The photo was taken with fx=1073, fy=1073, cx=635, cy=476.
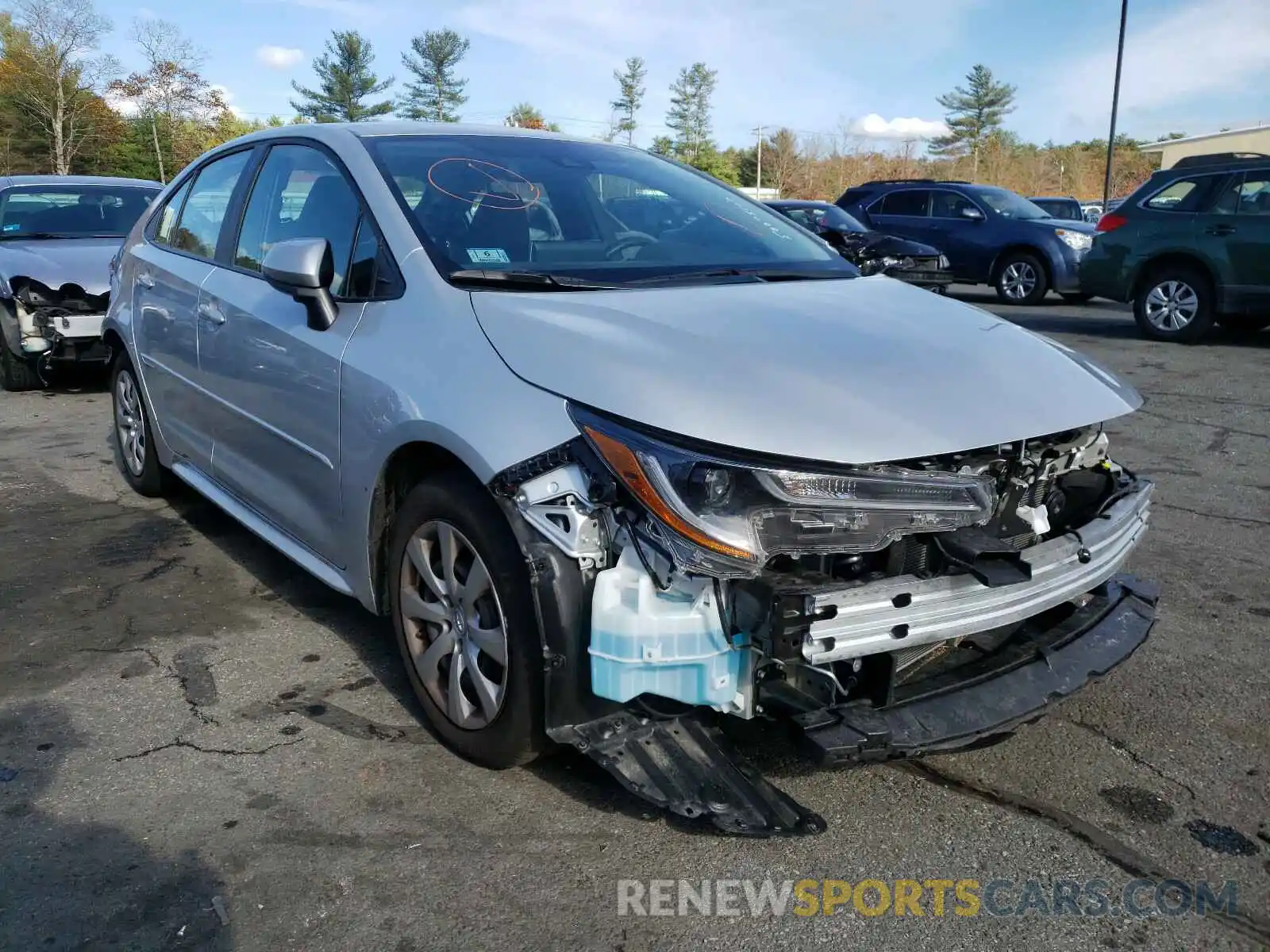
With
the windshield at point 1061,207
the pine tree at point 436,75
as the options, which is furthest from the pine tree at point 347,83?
the windshield at point 1061,207

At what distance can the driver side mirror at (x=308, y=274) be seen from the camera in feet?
10.2

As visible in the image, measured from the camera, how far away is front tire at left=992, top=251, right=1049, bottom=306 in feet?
46.0

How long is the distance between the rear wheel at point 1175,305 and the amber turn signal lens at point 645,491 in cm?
981

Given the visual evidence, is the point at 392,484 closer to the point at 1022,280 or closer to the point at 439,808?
the point at 439,808

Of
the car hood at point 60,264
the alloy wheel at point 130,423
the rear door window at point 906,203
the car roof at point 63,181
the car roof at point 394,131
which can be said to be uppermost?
the rear door window at point 906,203

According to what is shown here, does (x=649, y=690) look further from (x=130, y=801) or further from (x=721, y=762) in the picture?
(x=130, y=801)

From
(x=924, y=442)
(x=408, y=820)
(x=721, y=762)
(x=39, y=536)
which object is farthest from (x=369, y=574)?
(x=39, y=536)

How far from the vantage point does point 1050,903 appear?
2373 mm

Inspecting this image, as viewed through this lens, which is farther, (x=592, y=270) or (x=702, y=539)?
(x=592, y=270)

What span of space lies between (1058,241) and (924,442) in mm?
12683

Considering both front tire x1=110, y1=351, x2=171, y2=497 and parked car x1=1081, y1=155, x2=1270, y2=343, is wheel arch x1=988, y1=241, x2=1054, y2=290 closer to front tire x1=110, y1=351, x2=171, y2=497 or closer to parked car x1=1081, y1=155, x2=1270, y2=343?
parked car x1=1081, y1=155, x2=1270, y2=343

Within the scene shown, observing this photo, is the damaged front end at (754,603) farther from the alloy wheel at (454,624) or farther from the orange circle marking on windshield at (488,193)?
the orange circle marking on windshield at (488,193)

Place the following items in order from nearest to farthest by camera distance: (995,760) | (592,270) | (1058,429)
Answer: (1058,429) < (995,760) < (592,270)

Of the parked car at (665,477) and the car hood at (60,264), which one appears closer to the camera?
the parked car at (665,477)
